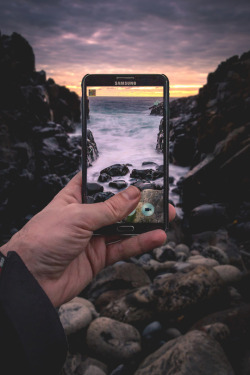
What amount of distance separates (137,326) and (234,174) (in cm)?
1129

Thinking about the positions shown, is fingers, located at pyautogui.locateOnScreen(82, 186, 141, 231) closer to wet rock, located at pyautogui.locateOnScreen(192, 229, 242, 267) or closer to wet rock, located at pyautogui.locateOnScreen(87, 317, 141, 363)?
wet rock, located at pyautogui.locateOnScreen(87, 317, 141, 363)

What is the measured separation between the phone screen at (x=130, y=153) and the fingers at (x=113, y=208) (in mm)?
172

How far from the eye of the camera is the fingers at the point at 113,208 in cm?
212

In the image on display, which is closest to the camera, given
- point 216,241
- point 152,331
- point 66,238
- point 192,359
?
point 66,238

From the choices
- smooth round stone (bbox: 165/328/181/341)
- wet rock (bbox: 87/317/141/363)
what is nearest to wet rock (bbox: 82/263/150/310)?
smooth round stone (bbox: 165/328/181/341)

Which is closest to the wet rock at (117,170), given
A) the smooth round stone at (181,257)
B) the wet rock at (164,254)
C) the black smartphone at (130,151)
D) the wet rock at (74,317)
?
the black smartphone at (130,151)

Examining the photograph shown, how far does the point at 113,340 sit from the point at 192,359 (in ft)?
4.69

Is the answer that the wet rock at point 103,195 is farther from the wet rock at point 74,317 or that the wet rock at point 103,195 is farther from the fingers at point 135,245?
the wet rock at point 74,317

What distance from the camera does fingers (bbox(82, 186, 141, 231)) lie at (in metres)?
2.12

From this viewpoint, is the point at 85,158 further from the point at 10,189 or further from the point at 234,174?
the point at 10,189

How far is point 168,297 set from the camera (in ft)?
14.9

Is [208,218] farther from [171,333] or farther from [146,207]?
[146,207]

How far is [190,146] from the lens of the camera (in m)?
25.0

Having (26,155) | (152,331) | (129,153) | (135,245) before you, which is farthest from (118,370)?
(26,155)
